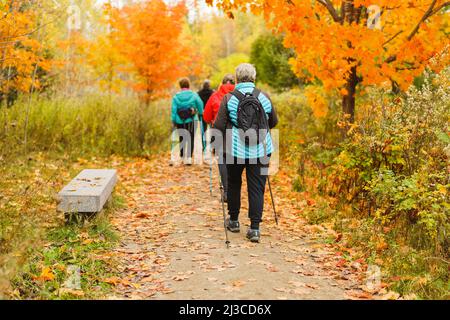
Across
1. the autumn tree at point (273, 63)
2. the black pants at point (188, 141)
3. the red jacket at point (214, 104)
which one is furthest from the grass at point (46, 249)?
the autumn tree at point (273, 63)

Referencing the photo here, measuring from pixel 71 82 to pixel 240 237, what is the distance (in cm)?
1277

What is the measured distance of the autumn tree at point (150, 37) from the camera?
56.4 feet

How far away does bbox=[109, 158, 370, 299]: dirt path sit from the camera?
5.07 m

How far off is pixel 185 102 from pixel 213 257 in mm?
Result: 6238

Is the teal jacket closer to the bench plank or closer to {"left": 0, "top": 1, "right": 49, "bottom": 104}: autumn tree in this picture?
{"left": 0, "top": 1, "right": 49, "bottom": 104}: autumn tree

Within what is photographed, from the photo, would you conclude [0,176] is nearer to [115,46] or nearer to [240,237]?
[240,237]

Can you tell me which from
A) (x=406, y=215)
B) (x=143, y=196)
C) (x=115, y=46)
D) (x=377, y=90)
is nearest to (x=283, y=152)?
(x=143, y=196)

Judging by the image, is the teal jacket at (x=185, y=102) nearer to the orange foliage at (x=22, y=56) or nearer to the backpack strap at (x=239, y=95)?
the orange foliage at (x=22, y=56)

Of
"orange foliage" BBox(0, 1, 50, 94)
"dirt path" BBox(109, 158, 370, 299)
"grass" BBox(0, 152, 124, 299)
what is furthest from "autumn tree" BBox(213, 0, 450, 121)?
"grass" BBox(0, 152, 124, 299)

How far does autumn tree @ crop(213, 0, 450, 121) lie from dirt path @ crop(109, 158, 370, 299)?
2.48 meters

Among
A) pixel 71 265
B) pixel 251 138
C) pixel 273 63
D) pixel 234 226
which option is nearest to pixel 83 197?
pixel 71 265

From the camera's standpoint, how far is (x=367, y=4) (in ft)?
26.1

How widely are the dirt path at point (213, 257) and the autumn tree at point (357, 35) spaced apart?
8.12ft

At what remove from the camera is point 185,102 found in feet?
38.6
